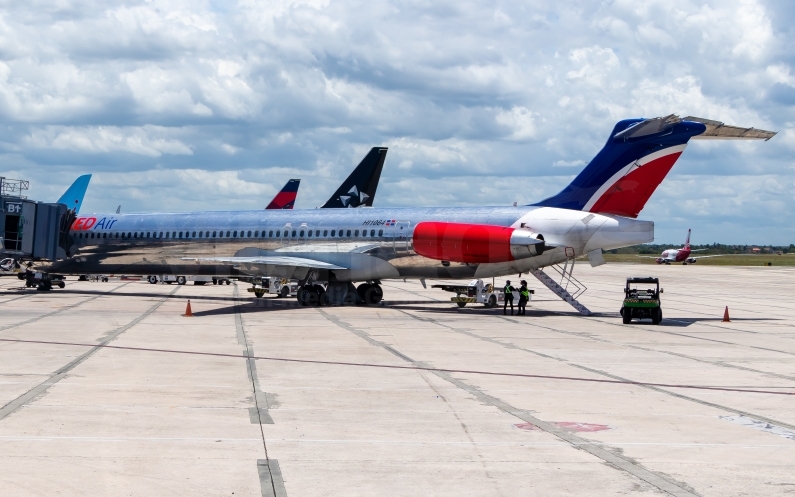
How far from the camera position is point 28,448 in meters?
12.4

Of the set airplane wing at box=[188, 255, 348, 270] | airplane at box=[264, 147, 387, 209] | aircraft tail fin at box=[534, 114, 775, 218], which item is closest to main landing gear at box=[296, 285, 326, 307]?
airplane wing at box=[188, 255, 348, 270]

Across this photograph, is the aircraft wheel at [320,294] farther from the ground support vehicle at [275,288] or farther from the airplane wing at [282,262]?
the ground support vehicle at [275,288]

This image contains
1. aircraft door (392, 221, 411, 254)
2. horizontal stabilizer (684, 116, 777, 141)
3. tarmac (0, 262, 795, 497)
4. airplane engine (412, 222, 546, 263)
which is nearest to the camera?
tarmac (0, 262, 795, 497)

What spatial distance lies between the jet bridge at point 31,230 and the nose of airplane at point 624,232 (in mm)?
30354

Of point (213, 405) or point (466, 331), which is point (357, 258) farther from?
point (213, 405)

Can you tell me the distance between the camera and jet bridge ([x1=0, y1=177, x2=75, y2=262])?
5294 centimetres

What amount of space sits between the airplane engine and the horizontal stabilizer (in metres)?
7.45

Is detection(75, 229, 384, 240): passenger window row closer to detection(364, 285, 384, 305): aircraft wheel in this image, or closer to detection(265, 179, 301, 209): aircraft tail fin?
detection(364, 285, 384, 305): aircraft wheel

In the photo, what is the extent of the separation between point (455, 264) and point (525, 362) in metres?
18.1

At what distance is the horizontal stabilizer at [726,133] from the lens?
1428 inches

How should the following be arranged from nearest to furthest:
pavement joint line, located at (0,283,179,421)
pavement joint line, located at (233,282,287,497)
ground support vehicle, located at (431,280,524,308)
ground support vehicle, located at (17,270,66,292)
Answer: pavement joint line, located at (233,282,287,497), pavement joint line, located at (0,283,179,421), ground support vehicle, located at (431,280,524,308), ground support vehicle, located at (17,270,66,292)

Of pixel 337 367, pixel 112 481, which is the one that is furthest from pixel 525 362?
pixel 112 481

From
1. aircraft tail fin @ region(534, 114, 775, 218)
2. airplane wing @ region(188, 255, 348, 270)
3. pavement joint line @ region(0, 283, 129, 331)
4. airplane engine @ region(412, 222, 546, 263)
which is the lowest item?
pavement joint line @ region(0, 283, 129, 331)

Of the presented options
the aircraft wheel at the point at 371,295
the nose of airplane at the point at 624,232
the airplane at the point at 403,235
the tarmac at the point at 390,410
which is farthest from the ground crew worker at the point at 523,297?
the aircraft wheel at the point at 371,295
